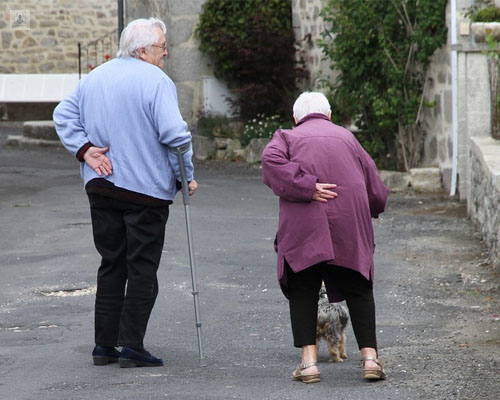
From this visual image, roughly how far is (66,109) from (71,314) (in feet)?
6.00

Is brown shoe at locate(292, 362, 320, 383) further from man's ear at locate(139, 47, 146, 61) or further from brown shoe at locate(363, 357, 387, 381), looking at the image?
man's ear at locate(139, 47, 146, 61)

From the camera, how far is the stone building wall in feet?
87.8

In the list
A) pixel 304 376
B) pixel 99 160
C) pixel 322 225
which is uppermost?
pixel 99 160

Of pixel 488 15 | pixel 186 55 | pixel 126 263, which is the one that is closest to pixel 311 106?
pixel 126 263

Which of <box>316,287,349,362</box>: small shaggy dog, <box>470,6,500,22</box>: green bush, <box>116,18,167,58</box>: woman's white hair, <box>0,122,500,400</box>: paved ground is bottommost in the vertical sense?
<box>0,122,500,400</box>: paved ground

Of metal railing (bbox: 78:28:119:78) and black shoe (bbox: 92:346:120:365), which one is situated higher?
metal railing (bbox: 78:28:119:78)

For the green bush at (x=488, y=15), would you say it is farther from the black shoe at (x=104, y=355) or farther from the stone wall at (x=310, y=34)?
the black shoe at (x=104, y=355)

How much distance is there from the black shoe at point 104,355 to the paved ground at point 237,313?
9 cm

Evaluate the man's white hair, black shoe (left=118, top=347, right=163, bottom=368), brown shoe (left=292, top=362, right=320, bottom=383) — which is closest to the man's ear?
the man's white hair

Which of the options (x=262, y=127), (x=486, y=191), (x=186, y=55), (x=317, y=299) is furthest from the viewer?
(x=186, y=55)

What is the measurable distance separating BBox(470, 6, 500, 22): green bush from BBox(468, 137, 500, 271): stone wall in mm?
1542

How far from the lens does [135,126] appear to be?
5605 millimetres

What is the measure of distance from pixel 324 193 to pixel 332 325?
→ 0.82 metres

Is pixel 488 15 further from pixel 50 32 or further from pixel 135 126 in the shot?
pixel 50 32
